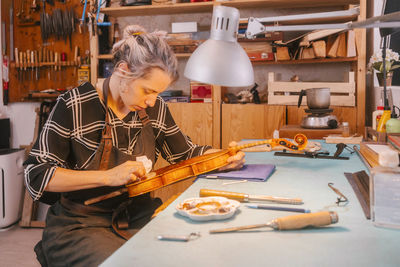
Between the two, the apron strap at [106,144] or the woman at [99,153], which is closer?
the woman at [99,153]

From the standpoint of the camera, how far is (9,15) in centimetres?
420

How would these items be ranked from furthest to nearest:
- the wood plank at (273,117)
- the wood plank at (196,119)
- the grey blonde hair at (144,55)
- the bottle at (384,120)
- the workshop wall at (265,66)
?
the workshop wall at (265,66) < the wood plank at (196,119) < the wood plank at (273,117) < the bottle at (384,120) < the grey blonde hair at (144,55)

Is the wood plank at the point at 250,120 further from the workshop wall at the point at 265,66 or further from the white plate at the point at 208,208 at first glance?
the white plate at the point at 208,208

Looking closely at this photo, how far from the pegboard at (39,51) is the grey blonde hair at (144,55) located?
255 centimetres

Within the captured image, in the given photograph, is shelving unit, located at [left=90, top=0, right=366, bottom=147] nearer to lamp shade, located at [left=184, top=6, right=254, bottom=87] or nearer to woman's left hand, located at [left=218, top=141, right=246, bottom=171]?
woman's left hand, located at [left=218, top=141, right=246, bottom=171]

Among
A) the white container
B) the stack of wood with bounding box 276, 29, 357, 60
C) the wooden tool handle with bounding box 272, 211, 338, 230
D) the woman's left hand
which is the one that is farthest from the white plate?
the white container

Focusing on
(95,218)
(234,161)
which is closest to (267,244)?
(234,161)

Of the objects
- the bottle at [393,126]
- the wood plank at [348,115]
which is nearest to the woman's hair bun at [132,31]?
the bottle at [393,126]

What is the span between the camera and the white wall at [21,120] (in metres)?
4.35

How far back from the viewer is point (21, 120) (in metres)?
4.38

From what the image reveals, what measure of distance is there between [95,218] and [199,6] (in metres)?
2.58

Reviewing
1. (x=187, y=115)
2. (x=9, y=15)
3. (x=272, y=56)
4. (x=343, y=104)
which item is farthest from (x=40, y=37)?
(x=343, y=104)

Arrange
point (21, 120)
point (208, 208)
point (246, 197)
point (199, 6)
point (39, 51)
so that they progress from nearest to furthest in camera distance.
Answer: point (208, 208) → point (246, 197) → point (199, 6) → point (39, 51) → point (21, 120)

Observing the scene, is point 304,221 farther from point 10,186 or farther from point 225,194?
point 10,186
